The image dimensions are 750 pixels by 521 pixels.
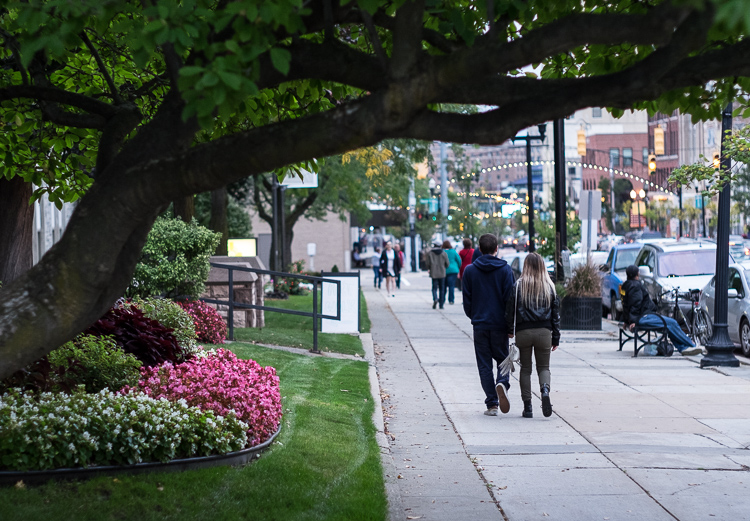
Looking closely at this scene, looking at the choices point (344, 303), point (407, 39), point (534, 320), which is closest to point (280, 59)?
point (407, 39)

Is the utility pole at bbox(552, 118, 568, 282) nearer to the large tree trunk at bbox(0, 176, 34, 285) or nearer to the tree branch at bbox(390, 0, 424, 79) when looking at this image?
the large tree trunk at bbox(0, 176, 34, 285)

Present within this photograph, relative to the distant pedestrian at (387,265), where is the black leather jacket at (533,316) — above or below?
above

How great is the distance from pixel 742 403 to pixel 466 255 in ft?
45.6

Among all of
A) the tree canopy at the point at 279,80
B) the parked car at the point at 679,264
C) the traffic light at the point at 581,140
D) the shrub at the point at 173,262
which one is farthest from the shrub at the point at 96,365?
the traffic light at the point at 581,140

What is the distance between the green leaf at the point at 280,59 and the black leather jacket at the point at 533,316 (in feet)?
20.3

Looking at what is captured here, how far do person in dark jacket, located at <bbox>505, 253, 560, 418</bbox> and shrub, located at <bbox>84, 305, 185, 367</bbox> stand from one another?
340cm

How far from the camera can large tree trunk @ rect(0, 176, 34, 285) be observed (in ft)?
40.6

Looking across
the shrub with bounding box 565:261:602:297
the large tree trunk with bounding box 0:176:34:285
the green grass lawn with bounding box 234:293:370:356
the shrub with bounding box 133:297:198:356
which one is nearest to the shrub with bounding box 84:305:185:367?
the shrub with bounding box 133:297:198:356

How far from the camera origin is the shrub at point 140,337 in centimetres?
887

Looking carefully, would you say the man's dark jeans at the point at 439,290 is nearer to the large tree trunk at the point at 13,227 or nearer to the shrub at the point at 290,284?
the shrub at the point at 290,284

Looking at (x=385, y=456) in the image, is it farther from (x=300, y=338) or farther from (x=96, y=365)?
(x=300, y=338)

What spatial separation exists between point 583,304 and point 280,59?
55.6 ft

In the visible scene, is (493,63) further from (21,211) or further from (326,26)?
(21,211)

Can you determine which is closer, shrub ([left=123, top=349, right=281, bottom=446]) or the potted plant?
shrub ([left=123, top=349, right=281, bottom=446])
